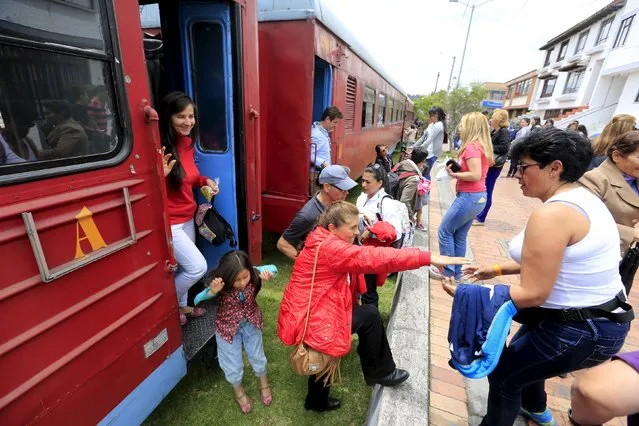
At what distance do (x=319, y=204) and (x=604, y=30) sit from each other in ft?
108

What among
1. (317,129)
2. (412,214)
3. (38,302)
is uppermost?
(317,129)

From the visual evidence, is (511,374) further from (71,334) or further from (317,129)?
(317,129)

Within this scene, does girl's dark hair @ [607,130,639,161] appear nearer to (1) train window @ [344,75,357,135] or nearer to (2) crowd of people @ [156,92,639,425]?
(2) crowd of people @ [156,92,639,425]

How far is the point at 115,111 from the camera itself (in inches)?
57.0

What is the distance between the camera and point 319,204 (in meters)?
2.39

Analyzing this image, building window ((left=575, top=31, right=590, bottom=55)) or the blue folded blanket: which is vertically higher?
building window ((left=575, top=31, right=590, bottom=55))

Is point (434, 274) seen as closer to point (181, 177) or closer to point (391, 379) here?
point (391, 379)

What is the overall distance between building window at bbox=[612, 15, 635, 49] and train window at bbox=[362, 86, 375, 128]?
78.7ft

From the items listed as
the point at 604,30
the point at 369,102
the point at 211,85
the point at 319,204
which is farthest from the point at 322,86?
the point at 604,30


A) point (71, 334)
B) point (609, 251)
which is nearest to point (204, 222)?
point (71, 334)

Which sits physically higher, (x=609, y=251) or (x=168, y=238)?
(x=609, y=251)

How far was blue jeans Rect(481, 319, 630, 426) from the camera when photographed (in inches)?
54.4

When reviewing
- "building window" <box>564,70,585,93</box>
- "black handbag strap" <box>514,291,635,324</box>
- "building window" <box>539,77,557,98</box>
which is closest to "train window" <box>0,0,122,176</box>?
"black handbag strap" <box>514,291,635,324</box>

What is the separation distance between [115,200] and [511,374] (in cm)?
210
